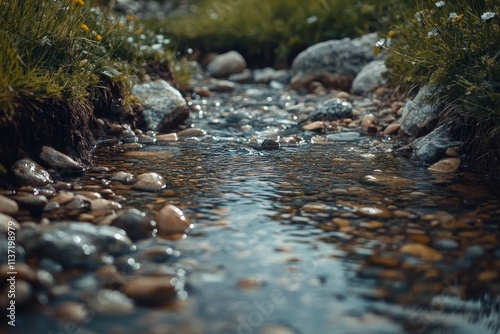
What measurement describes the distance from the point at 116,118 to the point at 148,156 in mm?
869

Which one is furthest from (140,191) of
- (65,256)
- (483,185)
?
(483,185)

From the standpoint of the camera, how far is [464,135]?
4449mm

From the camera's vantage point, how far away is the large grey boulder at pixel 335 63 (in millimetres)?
7910

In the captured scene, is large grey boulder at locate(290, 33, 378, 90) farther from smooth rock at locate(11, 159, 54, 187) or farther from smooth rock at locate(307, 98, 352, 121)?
smooth rock at locate(11, 159, 54, 187)

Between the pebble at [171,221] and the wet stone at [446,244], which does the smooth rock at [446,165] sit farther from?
the pebble at [171,221]

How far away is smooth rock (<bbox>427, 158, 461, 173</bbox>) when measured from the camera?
14.0ft

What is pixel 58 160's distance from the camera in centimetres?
405

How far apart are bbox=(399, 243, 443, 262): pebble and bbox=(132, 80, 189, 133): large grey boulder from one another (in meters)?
3.20

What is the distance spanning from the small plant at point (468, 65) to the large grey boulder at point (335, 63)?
269cm

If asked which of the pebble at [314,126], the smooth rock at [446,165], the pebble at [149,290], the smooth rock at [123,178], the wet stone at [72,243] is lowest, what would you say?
the pebble at [149,290]

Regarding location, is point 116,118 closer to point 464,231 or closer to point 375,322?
point 464,231

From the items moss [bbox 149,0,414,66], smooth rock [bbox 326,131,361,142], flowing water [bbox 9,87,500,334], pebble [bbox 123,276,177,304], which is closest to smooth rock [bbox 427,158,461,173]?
flowing water [bbox 9,87,500,334]

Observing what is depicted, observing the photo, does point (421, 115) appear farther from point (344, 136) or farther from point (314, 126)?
point (314, 126)

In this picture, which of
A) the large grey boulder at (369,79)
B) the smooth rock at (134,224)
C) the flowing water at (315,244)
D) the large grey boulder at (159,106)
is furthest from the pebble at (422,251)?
the large grey boulder at (369,79)
